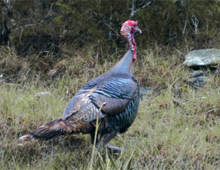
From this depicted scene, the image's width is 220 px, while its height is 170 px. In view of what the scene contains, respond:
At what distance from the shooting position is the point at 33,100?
455cm

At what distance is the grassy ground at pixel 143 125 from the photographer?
3.60m

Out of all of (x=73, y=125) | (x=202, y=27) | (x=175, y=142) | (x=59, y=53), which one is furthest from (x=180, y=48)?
(x=73, y=125)

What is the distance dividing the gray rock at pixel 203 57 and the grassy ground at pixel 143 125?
177mm

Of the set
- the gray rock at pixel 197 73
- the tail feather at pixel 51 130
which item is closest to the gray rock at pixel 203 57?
the gray rock at pixel 197 73

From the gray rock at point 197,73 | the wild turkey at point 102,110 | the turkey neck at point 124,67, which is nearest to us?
the wild turkey at point 102,110

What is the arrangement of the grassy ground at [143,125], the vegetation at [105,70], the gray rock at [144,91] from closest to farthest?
the grassy ground at [143,125] < the vegetation at [105,70] < the gray rock at [144,91]

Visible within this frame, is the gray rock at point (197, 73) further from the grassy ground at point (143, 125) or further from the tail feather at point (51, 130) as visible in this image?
the tail feather at point (51, 130)

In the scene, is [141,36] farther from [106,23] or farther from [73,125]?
[73,125]

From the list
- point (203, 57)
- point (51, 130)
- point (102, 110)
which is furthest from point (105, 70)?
point (51, 130)

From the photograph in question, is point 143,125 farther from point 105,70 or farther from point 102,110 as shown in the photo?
point 105,70

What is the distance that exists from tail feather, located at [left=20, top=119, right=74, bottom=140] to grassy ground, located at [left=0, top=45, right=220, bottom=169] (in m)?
0.42

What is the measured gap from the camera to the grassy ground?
3.60m

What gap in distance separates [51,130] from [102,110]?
0.57 meters

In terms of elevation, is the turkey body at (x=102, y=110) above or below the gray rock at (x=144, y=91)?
above
